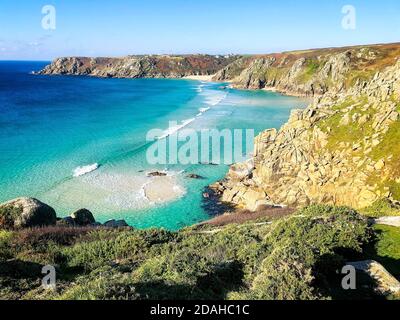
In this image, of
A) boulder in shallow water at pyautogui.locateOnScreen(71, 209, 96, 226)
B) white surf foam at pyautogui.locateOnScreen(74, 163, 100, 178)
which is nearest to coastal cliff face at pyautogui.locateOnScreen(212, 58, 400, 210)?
boulder in shallow water at pyautogui.locateOnScreen(71, 209, 96, 226)

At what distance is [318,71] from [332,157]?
10942 cm

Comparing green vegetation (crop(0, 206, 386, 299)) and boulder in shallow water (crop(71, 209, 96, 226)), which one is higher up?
green vegetation (crop(0, 206, 386, 299))

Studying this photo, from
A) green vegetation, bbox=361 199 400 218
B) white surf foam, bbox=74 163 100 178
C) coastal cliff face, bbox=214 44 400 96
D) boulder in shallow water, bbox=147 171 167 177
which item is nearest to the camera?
green vegetation, bbox=361 199 400 218

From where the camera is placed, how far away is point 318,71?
13588 cm

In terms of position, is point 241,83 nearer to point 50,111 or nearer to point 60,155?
point 50,111

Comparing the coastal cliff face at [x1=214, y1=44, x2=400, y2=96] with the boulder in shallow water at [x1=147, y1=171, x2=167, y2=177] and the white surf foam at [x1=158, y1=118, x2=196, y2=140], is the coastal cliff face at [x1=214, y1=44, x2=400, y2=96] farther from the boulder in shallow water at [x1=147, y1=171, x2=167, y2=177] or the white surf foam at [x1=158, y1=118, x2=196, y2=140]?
the boulder in shallow water at [x1=147, y1=171, x2=167, y2=177]

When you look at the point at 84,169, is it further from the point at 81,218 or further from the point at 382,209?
the point at 382,209

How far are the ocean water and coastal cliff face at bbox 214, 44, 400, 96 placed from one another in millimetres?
28045

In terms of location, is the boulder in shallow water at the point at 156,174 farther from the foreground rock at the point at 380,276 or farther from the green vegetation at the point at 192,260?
the foreground rock at the point at 380,276

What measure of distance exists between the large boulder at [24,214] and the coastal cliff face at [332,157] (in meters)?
17.9

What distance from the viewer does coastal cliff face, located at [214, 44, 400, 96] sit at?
11862 centimetres

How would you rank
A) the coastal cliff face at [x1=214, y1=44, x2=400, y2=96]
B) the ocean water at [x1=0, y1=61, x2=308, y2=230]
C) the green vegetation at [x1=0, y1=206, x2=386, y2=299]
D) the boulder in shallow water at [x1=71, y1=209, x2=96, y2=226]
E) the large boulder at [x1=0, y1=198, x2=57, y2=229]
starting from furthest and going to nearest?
1. the coastal cliff face at [x1=214, y1=44, x2=400, y2=96]
2. the ocean water at [x1=0, y1=61, x2=308, y2=230]
3. the boulder in shallow water at [x1=71, y1=209, x2=96, y2=226]
4. the large boulder at [x1=0, y1=198, x2=57, y2=229]
5. the green vegetation at [x1=0, y1=206, x2=386, y2=299]

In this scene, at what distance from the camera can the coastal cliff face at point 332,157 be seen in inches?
1189
